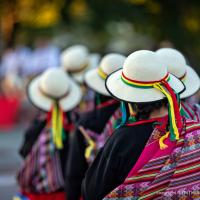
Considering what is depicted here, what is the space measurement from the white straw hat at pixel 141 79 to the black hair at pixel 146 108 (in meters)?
0.06

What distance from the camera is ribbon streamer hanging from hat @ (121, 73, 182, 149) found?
11.5 ft

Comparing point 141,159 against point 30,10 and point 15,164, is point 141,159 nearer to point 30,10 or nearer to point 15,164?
point 15,164

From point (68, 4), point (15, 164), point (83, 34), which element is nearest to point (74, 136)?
point (15, 164)

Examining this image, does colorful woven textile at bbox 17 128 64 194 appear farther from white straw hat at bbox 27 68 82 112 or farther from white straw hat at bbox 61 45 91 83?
white straw hat at bbox 61 45 91 83

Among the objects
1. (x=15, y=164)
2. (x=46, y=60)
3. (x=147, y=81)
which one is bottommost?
(x=15, y=164)

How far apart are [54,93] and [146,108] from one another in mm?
2144

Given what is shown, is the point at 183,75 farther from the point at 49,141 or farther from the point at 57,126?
the point at 49,141

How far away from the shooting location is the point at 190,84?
4.51 m

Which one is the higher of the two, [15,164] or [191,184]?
[191,184]

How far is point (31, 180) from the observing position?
220 inches

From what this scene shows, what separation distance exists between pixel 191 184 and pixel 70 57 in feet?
13.2

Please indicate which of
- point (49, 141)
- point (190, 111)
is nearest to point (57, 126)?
point (49, 141)

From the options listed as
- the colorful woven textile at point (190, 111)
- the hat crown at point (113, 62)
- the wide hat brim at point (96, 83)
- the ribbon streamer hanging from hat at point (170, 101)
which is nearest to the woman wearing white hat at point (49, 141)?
the wide hat brim at point (96, 83)

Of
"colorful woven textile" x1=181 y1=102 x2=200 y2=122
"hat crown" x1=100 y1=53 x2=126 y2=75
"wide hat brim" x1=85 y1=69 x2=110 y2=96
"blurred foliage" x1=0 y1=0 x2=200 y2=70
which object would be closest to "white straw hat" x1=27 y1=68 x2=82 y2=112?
"wide hat brim" x1=85 y1=69 x2=110 y2=96
